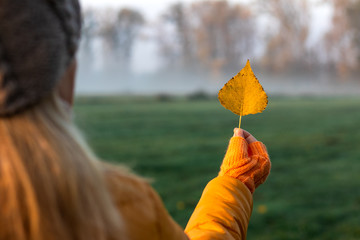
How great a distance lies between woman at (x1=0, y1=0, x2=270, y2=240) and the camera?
925 mm

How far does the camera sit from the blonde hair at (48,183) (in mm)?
918

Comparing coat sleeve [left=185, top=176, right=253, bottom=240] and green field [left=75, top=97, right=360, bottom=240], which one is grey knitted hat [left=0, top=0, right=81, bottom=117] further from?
coat sleeve [left=185, top=176, right=253, bottom=240]

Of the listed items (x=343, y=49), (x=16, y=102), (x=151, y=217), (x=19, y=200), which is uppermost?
(x=16, y=102)

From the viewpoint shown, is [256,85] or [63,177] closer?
[63,177]

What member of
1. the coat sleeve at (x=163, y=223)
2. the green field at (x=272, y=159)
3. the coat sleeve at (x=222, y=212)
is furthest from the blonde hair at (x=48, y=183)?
the coat sleeve at (x=222, y=212)

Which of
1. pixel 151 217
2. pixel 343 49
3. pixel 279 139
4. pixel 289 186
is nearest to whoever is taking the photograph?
pixel 151 217

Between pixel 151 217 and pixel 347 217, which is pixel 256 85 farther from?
pixel 347 217

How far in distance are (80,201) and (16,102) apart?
230 mm

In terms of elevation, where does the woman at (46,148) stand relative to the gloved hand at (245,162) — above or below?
above

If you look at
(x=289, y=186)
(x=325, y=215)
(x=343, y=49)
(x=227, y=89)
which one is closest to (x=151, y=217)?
(x=227, y=89)

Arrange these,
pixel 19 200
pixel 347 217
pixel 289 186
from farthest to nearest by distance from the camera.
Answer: pixel 289 186
pixel 347 217
pixel 19 200

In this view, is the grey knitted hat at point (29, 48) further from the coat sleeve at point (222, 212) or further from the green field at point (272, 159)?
the coat sleeve at point (222, 212)

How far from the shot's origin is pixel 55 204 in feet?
3.08

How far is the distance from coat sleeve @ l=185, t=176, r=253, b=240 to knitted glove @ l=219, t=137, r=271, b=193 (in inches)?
1.1
